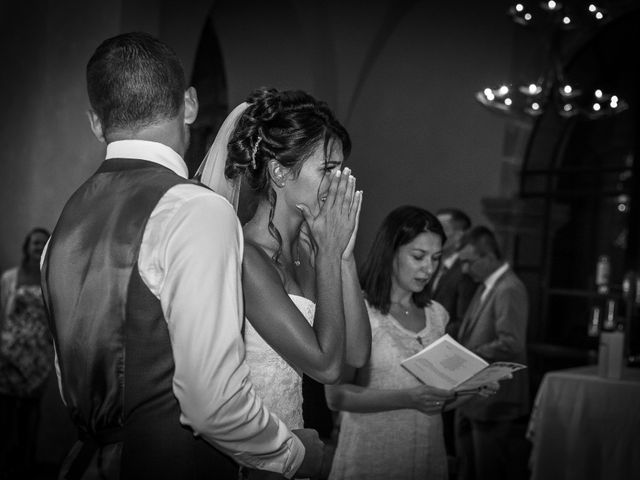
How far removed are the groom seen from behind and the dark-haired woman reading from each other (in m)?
1.16

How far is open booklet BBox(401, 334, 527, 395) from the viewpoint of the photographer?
259cm

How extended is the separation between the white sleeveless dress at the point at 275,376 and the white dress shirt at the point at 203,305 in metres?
0.42

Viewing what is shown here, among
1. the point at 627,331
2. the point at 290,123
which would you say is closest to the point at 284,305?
the point at 290,123

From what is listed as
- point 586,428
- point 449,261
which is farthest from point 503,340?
point 449,261

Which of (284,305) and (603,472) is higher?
(284,305)

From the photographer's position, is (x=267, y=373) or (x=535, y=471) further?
(x=535, y=471)

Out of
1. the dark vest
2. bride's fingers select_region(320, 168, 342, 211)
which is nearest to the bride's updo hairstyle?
bride's fingers select_region(320, 168, 342, 211)

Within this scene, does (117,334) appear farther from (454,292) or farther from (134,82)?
(454,292)

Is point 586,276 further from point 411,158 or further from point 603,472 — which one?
point 603,472

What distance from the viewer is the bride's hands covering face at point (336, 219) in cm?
173

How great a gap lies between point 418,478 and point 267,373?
1.08 m

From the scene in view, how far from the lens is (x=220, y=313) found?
1.36 metres

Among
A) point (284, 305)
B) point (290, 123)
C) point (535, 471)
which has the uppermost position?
point (290, 123)

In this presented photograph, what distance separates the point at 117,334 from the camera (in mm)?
1413
